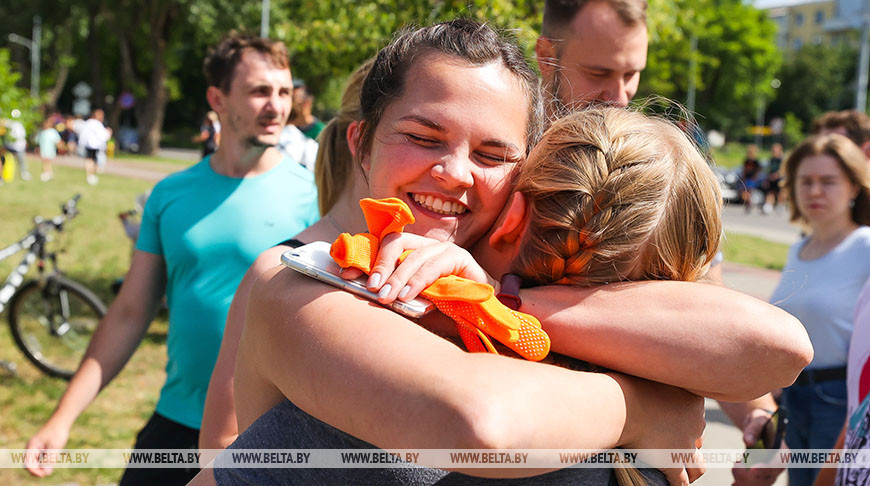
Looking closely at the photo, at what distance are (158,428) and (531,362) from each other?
2.33 metres

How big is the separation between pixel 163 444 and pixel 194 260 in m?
0.74

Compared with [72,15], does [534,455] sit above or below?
above

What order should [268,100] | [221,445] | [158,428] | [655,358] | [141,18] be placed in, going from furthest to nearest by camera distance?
1. [141,18]
2. [268,100]
3. [158,428]
4. [221,445]
5. [655,358]

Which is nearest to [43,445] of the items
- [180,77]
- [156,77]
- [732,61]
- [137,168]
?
[137,168]

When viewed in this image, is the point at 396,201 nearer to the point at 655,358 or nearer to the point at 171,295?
the point at 655,358

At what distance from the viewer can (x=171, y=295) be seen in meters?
3.16

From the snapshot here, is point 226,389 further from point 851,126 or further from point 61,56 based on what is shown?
point 61,56

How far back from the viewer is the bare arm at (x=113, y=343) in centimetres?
277

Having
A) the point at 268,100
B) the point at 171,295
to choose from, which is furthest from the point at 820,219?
the point at 171,295

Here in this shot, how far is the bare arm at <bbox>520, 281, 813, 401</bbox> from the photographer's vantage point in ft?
3.87

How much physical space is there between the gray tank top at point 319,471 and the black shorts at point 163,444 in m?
1.78

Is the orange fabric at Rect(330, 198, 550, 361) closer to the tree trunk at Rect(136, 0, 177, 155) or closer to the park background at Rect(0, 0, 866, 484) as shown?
the park background at Rect(0, 0, 866, 484)

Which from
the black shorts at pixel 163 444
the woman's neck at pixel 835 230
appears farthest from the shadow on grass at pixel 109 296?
the woman's neck at pixel 835 230

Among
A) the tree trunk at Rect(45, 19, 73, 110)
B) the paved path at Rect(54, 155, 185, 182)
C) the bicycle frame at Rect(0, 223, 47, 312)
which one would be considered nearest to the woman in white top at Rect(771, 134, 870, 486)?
the bicycle frame at Rect(0, 223, 47, 312)
